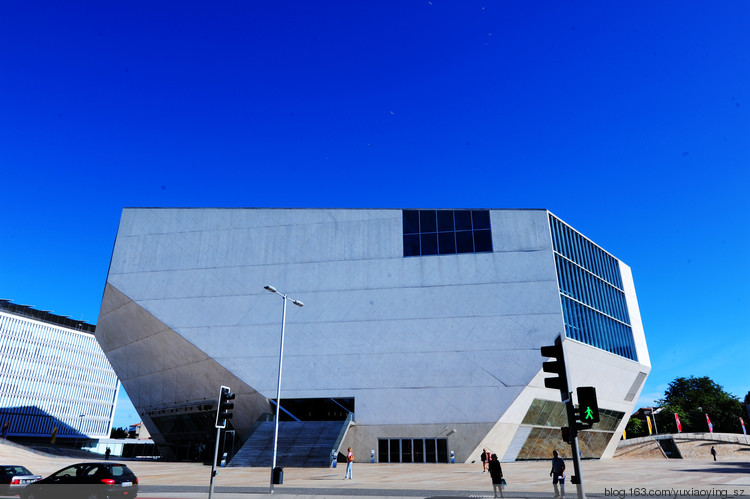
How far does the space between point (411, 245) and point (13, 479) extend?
29.5 meters

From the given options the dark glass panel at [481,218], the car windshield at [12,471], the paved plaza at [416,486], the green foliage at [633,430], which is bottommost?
the paved plaza at [416,486]

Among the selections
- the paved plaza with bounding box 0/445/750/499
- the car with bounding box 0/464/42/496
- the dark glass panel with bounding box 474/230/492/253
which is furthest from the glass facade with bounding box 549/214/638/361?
the car with bounding box 0/464/42/496

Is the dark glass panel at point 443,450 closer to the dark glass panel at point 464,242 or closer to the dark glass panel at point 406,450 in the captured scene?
the dark glass panel at point 406,450

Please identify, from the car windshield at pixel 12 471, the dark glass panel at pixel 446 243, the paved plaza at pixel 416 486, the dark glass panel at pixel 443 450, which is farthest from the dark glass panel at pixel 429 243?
the car windshield at pixel 12 471

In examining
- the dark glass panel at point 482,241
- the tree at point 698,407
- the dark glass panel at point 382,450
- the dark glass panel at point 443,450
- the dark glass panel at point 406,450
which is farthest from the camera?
the tree at point 698,407

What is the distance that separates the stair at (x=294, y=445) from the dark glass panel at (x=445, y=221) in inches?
669

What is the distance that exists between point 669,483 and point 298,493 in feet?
48.2

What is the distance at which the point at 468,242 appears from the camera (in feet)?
132

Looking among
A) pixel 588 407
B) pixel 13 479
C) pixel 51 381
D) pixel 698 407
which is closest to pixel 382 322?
pixel 13 479

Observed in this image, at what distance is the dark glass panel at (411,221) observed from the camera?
4166cm

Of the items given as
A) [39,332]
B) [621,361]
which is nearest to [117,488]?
[621,361]

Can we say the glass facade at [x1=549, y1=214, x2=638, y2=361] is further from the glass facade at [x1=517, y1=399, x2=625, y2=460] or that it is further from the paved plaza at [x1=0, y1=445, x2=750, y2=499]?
the paved plaza at [x1=0, y1=445, x2=750, y2=499]

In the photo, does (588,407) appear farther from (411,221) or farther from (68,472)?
(411,221)

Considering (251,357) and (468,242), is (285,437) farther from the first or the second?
(468,242)
